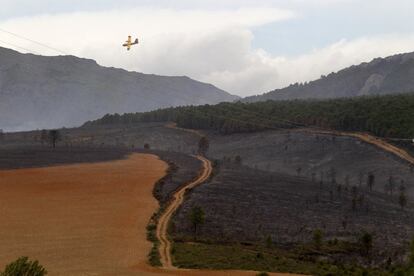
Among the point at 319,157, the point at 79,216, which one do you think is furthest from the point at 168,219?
the point at 319,157

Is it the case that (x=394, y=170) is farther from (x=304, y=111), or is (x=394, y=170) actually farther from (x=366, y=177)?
(x=304, y=111)

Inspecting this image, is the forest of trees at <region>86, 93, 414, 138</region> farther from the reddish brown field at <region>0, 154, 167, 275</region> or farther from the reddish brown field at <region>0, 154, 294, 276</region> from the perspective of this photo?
the reddish brown field at <region>0, 154, 294, 276</region>

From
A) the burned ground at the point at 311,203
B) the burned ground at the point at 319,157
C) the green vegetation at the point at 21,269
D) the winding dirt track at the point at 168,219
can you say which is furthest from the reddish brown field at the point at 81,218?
the burned ground at the point at 319,157

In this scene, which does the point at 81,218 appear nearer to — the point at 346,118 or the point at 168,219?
the point at 168,219

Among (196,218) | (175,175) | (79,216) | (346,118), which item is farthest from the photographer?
(346,118)

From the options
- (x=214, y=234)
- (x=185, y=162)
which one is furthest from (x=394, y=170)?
(x=214, y=234)

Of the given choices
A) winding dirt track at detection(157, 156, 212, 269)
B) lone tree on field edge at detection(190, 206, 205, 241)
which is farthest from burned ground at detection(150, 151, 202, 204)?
lone tree on field edge at detection(190, 206, 205, 241)

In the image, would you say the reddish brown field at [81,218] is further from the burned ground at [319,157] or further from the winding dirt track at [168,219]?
the burned ground at [319,157]

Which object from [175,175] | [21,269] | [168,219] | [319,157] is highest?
[319,157]
